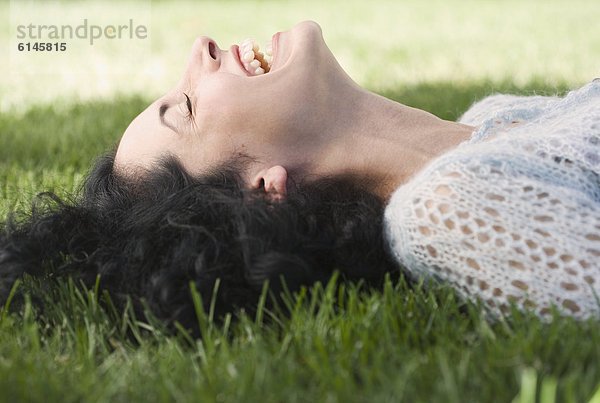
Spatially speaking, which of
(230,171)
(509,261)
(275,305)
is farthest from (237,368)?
(230,171)

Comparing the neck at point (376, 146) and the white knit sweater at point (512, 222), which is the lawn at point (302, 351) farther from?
the neck at point (376, 146)

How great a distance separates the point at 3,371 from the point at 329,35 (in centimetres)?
612

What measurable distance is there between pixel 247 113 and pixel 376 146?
388 mm

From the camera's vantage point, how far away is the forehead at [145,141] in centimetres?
217

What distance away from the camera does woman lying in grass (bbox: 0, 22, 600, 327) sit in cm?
162

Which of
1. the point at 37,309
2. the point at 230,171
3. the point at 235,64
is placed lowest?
the point at 37,309

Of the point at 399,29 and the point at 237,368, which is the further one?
the point at 399,29

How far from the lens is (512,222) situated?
1.61m

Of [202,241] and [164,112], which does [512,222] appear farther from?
[164,112]

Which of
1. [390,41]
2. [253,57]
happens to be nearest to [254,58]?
[253,57]

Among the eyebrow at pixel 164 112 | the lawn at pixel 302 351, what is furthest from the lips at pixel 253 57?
the lawn at pixel 302 351

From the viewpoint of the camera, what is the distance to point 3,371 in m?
1.35

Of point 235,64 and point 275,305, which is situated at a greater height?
point 235,64

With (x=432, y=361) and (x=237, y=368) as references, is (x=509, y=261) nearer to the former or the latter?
(x=432, y=361)
